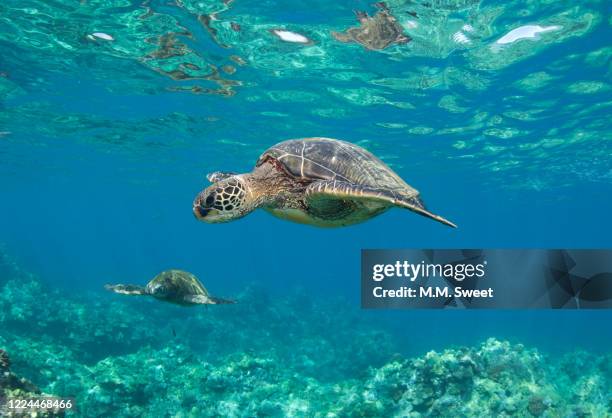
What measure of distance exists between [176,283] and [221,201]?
360 centimetres

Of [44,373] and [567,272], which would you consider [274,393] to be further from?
[567,272]

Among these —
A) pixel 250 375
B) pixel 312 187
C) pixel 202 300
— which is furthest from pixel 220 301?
pixel 250 375

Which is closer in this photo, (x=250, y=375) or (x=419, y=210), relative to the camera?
(x=419, y=210)

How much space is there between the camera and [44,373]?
1148 centimetres

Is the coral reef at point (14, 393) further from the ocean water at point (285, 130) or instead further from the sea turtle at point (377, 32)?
the sea turtle at point (377, 32)

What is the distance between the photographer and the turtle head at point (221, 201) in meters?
4.73

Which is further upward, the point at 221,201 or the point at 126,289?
the point at 221,201

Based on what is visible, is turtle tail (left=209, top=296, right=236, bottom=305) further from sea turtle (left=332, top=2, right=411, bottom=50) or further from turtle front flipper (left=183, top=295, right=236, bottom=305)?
sea turtle (left=332, top=2, right=411, bottom=50)

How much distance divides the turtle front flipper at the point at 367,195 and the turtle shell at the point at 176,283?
3.80 metres

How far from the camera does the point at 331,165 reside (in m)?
5.95

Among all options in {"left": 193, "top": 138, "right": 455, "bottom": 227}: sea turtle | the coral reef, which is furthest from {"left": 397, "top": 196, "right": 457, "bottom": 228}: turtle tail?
the coral reef

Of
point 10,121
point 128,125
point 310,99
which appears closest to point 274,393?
point 310,99

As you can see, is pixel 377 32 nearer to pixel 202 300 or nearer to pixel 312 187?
pixel 312 187

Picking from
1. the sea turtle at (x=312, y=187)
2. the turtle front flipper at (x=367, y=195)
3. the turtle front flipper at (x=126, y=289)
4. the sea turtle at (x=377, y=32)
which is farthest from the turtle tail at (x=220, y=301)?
the sea turtle at (x=377, y=32)
